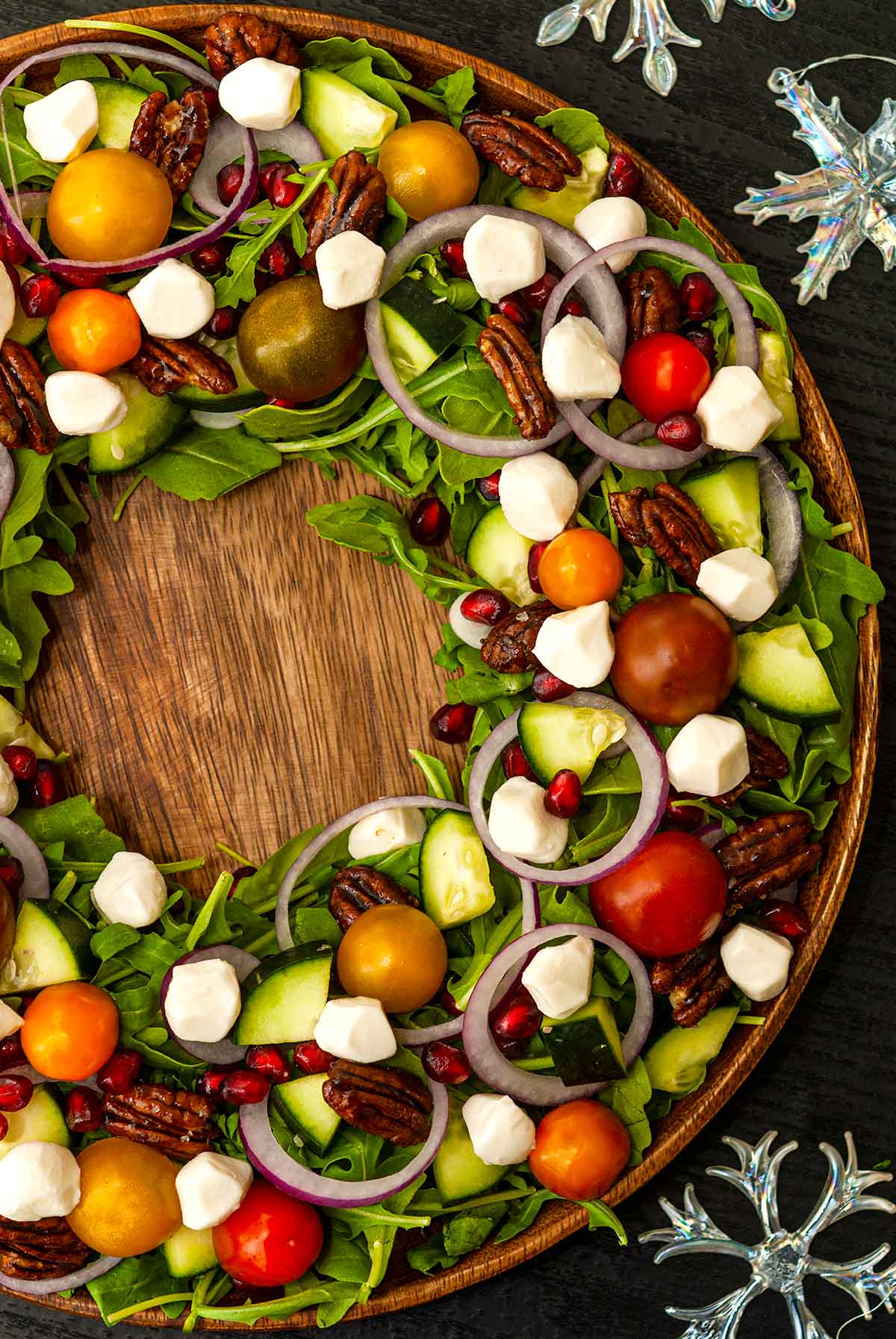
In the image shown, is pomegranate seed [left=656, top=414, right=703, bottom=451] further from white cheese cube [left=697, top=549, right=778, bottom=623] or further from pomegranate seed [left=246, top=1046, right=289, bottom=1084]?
pomegranate seed [left=246, top=1046, right=289, bottom=1084]

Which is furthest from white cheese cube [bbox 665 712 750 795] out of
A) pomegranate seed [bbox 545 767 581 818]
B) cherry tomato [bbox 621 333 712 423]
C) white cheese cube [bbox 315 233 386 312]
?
white cheese cube [bbox 315 233 386 312]

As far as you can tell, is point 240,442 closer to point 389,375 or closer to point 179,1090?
point 389,375

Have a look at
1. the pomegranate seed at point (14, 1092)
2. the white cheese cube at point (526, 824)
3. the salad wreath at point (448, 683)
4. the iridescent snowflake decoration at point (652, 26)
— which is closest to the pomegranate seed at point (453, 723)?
the salad wreath at point (448, 683)

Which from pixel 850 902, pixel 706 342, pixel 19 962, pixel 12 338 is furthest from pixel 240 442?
pixel 850 902

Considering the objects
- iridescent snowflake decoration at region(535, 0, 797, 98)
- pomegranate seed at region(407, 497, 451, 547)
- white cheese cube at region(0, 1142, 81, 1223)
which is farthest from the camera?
iridescent snowflake decoration at region(535, 0, 797, 98)

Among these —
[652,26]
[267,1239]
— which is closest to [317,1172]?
[267,1239]
